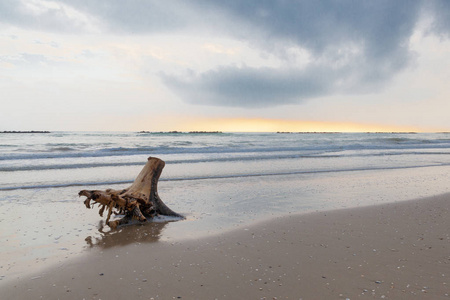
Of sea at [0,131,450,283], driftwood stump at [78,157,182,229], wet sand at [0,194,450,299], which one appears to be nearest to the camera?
wet sand at [0,194,450,299]

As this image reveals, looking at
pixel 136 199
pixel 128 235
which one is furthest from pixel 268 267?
pixel 136 199

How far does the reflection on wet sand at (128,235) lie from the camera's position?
4848 mm

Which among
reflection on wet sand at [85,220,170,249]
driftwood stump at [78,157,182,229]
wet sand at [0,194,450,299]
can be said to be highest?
driftwood stump at [78,157,182,229]

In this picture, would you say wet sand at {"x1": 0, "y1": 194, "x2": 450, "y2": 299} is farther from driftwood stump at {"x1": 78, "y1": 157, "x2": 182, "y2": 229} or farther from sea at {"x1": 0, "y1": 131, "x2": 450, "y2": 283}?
driftwood stump at {"x1": 78, "y1": 157, "x2": 182, "y2": 229}

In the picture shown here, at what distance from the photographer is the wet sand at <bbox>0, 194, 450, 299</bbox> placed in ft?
10.7

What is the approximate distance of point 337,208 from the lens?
6.98 m

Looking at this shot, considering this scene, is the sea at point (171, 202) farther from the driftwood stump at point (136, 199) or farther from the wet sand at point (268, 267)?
the wet sand at point (268, 267)

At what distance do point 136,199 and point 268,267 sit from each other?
3.31 meters

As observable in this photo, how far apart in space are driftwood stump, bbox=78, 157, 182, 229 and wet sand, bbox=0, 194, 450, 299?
2.71 ft

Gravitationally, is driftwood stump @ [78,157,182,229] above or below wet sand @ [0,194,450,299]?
above

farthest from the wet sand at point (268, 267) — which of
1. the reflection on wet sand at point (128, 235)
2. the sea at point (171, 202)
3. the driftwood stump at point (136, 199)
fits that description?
the driftwood stump at point (136, 199)

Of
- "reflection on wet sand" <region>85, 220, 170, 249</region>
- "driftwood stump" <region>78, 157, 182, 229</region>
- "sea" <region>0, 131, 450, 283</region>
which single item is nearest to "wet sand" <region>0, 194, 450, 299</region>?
"reflection on wet sand" <region>85, 220, 170, 249</region>

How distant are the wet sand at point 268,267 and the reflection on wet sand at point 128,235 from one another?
0.26ft

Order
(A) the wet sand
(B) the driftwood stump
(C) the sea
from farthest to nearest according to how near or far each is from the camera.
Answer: (B) the driftwood stump, (C) the sea, (A) the wet sand
